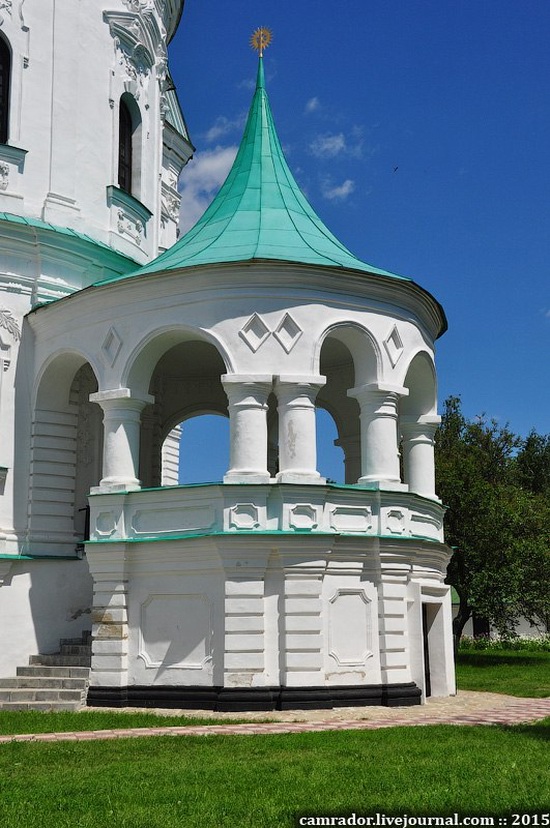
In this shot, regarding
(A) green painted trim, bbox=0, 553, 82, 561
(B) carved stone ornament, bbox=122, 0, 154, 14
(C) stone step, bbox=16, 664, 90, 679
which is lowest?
(C) stone step, bbox=16, 664, 90, 679

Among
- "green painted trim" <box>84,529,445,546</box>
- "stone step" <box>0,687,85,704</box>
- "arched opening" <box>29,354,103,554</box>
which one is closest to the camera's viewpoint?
"green painted trim" <box>84,529,445,546</box>

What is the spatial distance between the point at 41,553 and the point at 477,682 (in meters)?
9.03

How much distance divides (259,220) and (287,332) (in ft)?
7.93

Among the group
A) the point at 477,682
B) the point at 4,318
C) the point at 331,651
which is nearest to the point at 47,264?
the point at 4,318

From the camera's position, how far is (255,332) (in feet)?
48.1

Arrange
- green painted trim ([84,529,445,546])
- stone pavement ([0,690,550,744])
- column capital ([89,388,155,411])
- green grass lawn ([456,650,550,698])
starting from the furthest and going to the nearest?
green grass lawn ([456,650,550,698]) < column capital ([89,388,155,411]) < green painted trim ([84,529,445,546]) < stone pavement ([0,690,550,744])

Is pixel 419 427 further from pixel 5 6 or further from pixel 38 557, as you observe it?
pixel 5 6

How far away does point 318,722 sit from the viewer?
12297mm

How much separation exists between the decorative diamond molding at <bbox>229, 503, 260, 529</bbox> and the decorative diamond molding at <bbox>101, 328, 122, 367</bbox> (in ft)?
10.4

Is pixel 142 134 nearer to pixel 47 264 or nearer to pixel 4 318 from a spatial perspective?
pixel 47 264

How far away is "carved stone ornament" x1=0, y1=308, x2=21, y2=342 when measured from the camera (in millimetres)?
16984

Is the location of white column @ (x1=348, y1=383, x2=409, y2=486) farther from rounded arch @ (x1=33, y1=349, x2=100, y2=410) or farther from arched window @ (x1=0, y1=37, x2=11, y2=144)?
arched window @ (x1=0, y1=37, x2=11, y2=144)

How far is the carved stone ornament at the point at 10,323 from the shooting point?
1698cm

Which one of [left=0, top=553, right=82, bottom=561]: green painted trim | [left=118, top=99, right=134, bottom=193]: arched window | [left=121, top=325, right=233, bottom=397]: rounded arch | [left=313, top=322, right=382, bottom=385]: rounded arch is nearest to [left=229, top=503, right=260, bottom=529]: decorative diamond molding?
[left=121, top=325, right=233, bottom=397]: rounded arch
